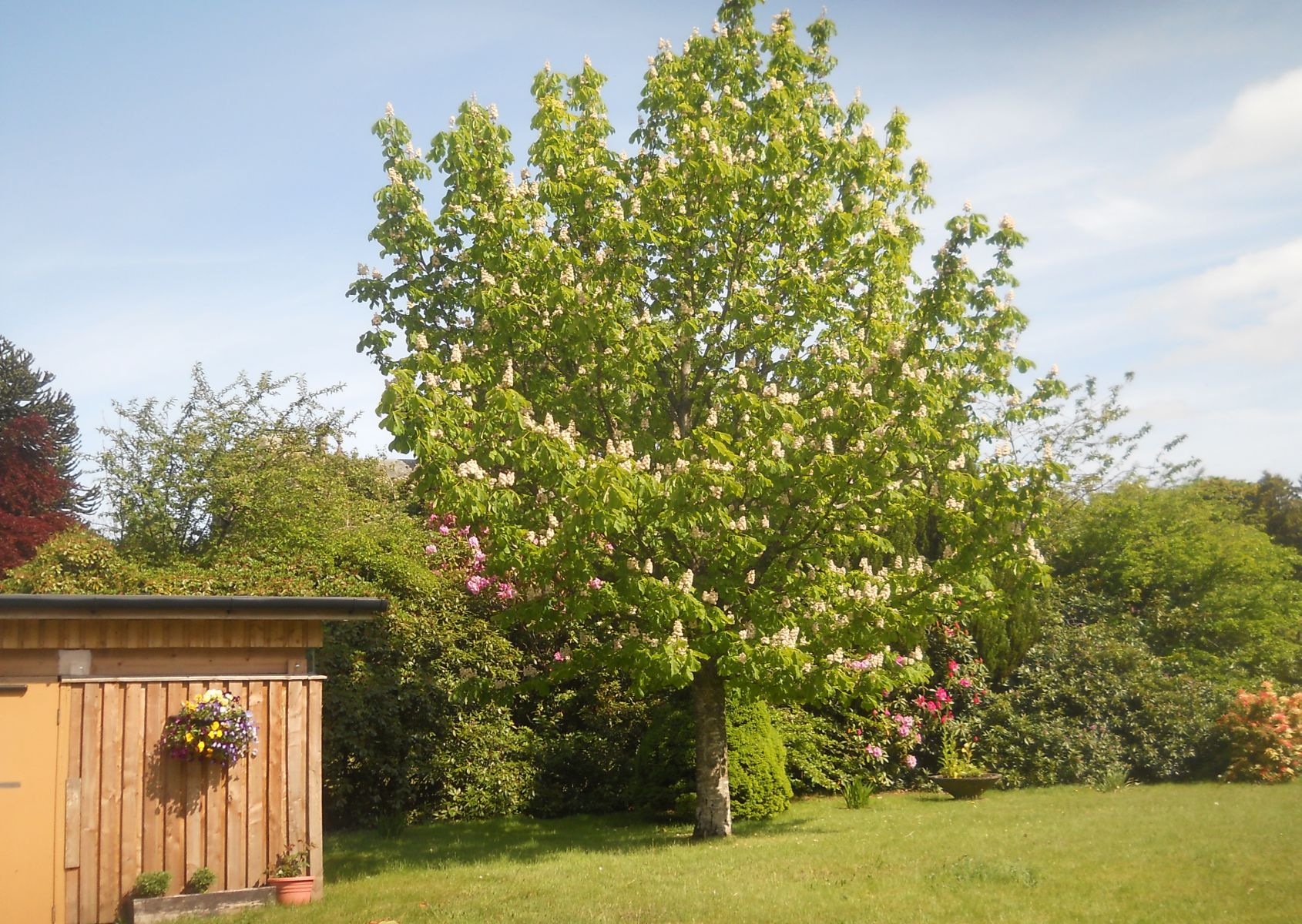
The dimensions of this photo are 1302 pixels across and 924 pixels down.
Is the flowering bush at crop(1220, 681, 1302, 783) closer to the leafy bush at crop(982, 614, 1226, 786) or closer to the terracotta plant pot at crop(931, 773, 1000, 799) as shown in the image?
the leafy bush at crop(982, 614, 1226, 786)

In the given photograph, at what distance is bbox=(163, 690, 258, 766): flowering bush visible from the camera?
999cm

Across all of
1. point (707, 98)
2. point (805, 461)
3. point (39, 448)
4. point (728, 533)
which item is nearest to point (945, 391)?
point (805, 461)

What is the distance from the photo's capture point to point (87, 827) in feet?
31.7

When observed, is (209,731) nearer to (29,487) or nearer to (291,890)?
(291,890)

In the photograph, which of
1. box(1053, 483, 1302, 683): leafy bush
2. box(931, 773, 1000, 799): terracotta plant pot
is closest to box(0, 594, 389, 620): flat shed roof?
box(931, 773, 1000, 799): terracotta plant pot

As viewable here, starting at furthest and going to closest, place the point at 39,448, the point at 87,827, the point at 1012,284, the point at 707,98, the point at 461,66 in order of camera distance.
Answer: the point at 39,448 → the point at 707,98 → the point at 1012,284 → the point at 87,827 → the point at 461,66

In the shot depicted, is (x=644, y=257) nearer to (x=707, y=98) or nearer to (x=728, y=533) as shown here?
(x=707, y=98)

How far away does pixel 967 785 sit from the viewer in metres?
17.1

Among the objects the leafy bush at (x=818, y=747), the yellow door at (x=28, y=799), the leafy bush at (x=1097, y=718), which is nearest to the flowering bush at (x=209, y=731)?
the yellow door at (x=28, y=799)

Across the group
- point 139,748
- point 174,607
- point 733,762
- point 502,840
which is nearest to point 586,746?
point 733,762

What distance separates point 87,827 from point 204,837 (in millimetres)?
995

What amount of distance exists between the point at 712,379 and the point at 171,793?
7.83 meters

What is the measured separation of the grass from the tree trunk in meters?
0.40

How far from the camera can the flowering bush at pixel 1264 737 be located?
18.1 m
